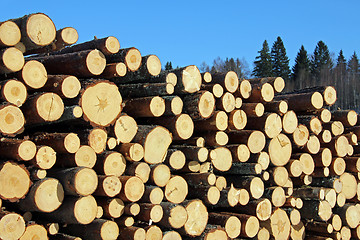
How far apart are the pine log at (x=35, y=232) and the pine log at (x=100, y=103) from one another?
112 cm

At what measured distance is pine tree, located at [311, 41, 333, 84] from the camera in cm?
4462

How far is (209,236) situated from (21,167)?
2.39 m

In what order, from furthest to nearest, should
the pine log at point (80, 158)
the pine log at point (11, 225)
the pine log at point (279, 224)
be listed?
the pine log at point (279, 224) → the pine log at point (80, 158) → the pine log at point (11, 225)

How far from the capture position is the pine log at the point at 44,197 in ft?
11.9

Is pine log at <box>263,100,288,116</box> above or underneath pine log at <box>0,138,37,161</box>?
above

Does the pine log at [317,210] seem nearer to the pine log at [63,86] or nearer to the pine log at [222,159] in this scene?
the pine log at [222,159]

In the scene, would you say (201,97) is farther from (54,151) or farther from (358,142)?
(358,142)

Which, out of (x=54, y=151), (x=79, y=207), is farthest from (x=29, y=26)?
(x=79, y=207)

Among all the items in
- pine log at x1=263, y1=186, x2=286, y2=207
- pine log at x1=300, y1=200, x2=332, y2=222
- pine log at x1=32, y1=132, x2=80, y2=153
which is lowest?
pine log at x1=300, y1=200, x2=332, y2=222

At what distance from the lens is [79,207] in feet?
12.5

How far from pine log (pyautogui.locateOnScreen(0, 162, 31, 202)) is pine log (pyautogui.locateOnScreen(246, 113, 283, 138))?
3147mm

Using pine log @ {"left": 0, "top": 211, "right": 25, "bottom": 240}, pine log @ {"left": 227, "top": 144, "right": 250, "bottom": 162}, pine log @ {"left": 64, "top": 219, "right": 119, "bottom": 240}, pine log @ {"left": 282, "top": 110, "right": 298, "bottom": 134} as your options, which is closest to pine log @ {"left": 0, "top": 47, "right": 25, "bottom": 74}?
pine log @ {"left": 0, "top": 211, "right": 25, "bottom": 240}

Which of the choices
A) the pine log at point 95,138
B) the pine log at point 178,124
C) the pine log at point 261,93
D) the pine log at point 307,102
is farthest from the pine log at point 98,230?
the pine log at point 307,102

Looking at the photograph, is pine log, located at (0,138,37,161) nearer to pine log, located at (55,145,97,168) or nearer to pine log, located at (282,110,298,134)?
pine log, located at (55,145,97,168)
